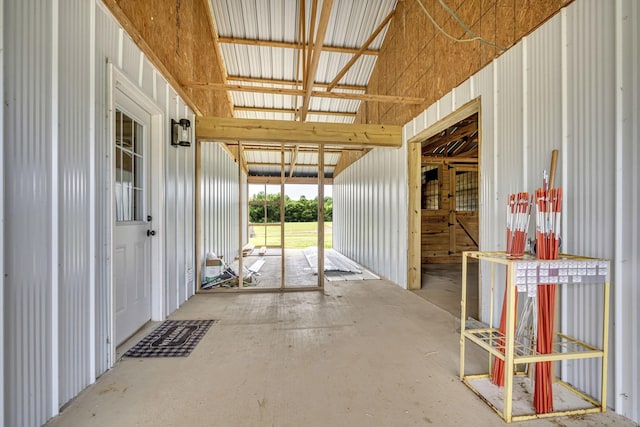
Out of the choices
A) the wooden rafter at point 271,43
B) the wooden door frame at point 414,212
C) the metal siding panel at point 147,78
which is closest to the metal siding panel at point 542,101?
the wooden door frame at point 414,212

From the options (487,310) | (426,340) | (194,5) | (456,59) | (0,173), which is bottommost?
(426,340)

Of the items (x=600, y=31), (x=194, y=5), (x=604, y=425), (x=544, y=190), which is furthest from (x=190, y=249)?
(x=600, y=31)

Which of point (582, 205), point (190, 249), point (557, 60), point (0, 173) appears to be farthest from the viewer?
point (190, 249)

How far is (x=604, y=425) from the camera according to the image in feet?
5.49

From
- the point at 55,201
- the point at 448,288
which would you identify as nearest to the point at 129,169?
the point at 55,201

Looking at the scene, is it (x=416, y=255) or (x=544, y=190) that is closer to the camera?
(x=544, y=190)

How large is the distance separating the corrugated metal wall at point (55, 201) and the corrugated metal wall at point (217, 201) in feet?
8.53

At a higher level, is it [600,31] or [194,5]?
[194,5]

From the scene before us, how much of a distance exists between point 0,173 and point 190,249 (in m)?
3.13

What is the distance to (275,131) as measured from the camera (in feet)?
14.9

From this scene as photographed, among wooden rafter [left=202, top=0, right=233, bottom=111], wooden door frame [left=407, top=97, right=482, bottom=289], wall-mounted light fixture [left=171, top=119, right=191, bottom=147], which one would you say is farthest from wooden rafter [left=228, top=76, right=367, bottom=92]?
wall-mounted light fixture [left=171, top=119, right=191, bottom=147]

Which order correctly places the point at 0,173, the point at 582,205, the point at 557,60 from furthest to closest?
the point at 557,60 < the point at 582,205 < the point at 0,173

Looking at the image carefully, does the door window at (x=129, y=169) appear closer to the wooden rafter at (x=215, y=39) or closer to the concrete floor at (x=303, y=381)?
the concrete floor at (x=303, y=381)

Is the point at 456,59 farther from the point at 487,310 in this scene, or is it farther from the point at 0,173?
the point at 0,173
